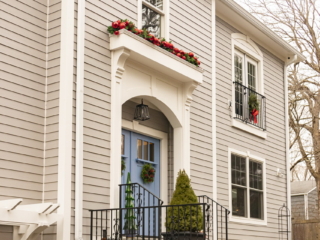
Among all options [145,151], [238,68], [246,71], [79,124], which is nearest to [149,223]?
[79,124]

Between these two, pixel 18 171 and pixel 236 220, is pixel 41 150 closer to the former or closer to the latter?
pixel 18 171

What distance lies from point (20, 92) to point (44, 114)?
490 millimetres

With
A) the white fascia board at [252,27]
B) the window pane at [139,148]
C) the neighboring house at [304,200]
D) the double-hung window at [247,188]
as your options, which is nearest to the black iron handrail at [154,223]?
the window pane at [139,148]

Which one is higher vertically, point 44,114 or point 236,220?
point 44,114

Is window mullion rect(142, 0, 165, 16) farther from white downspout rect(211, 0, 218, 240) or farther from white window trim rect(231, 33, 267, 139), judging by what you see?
white window trim rect(231, 33, 267, 139)

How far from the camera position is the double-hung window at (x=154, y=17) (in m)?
9.73

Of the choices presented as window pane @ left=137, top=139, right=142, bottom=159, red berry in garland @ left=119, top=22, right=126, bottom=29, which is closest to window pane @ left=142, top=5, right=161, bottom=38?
red berry in garland @ left=119, top=22, right=126, bottom=29

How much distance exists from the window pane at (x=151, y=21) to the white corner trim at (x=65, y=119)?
201 centimetres

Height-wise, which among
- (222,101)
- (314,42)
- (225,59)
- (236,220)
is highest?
(314,42)

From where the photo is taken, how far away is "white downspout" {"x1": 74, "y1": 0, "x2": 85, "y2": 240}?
7.54 metres

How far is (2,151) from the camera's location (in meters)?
7.18

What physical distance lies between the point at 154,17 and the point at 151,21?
0.14 metres

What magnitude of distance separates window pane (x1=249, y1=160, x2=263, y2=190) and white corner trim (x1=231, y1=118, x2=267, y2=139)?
69 cm

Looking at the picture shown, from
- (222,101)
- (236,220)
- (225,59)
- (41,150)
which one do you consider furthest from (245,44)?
(41,150)
